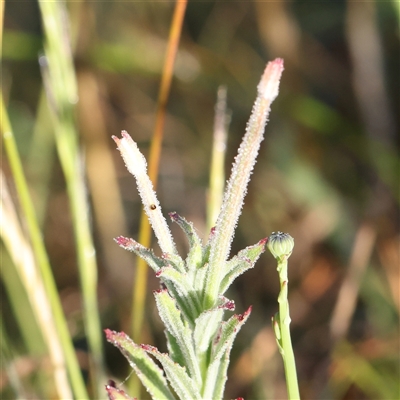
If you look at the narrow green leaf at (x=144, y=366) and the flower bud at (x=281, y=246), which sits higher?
the flower bud at (x=281, y=246)

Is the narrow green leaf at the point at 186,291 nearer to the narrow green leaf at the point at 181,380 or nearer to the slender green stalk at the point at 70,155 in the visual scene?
the narrow green leaf at the point at 181,380

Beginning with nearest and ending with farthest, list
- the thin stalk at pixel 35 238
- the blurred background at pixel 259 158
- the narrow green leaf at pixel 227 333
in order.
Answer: the narrow green leaf at pixel 227 333 → the thin stalk at pixel 35 238 → the blurred background at pixel 259 158

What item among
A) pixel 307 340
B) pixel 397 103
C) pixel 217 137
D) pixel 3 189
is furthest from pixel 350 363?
pixel 397 103

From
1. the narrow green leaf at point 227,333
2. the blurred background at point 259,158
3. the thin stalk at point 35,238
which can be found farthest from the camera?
the blurred background at point 259,158

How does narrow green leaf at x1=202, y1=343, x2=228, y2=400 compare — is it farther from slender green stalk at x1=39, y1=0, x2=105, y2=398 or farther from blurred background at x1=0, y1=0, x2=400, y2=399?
blurred background at x1=0, y1=0, x2=400, y2=399

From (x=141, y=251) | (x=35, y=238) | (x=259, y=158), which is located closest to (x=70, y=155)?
(x=35, y=238)

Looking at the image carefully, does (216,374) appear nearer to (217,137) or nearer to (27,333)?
(217,137)

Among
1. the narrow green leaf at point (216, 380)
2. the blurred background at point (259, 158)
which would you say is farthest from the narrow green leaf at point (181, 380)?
the blurred background at point (259, 158)

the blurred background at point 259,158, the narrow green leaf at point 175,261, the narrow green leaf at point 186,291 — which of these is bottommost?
the narrow green leaf at point 186,291
